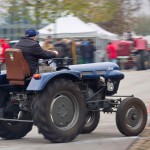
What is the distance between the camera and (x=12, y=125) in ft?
34.8

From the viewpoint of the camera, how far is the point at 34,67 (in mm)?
9844

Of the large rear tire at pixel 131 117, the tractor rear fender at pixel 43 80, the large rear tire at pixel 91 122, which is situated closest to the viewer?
the tractor rear fender at pixel 43 80

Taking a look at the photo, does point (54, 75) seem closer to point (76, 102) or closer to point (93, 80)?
point (76, 102)

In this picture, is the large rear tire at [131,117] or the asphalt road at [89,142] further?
the large rear tire at [131,117]

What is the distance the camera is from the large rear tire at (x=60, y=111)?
368 inches

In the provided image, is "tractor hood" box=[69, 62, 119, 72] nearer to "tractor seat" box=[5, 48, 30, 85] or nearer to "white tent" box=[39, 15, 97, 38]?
"tractor seat" box=[5, 48, 30, 85]

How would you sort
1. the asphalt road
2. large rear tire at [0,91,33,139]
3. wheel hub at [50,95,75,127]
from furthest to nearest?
large rear tire at [0,91,33,139], wheel hub at [50,95,75,127], the asphalt road

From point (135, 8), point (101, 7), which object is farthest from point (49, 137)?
point (135, 8)

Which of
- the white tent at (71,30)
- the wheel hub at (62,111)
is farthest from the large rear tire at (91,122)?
the white tent at (71,30)

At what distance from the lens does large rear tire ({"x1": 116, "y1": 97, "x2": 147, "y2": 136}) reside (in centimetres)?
1029

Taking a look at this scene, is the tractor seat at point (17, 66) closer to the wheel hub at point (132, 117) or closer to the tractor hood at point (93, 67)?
the tractor hood at point (93, 67)

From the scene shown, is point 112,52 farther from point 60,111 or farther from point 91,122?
point 60,111

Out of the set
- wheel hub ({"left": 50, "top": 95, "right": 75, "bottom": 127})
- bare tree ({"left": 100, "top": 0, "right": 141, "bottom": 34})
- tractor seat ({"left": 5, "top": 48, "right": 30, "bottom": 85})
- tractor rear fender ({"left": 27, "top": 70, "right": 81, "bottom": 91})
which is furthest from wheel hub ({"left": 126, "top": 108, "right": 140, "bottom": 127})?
bare tree ({"left": 100, "top": 0, "right": 141, "bottom": 34})

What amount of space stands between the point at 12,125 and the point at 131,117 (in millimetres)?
2080
